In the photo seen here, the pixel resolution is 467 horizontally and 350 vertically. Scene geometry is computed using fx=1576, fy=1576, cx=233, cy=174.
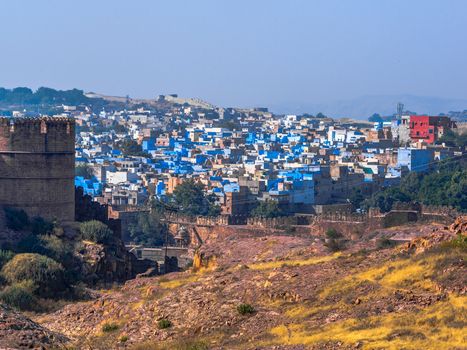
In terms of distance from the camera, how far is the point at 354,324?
69.1 feet

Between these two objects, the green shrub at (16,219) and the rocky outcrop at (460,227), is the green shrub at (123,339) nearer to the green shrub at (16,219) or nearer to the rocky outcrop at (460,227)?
the rocky outcrop at (460,227)

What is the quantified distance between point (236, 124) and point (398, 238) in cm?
11932

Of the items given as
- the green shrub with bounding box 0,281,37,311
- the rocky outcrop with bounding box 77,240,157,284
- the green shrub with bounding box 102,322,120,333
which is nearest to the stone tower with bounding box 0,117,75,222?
the rocky outcrop with bounding box 77,240,157,284

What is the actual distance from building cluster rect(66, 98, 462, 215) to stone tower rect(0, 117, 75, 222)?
32.7 meters

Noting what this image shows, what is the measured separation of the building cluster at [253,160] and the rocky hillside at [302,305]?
142ft

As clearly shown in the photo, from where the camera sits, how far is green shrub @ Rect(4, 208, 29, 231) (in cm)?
3675

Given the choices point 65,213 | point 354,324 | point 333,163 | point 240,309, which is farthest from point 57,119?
point 333,163

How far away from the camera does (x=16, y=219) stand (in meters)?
36.9

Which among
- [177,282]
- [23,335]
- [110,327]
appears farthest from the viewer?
[177,282]

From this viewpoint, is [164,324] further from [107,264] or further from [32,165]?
[32,165]

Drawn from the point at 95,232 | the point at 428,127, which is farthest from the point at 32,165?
the point at 428,127

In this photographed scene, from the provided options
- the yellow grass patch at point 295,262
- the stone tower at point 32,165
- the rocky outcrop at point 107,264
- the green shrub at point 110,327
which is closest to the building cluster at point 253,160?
the stone tower at point 32,165

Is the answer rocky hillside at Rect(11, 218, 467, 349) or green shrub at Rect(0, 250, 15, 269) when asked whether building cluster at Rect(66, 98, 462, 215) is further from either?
rocky hillside at Rect(11, 218, 467, 349)

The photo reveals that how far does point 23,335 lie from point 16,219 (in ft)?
47.2
